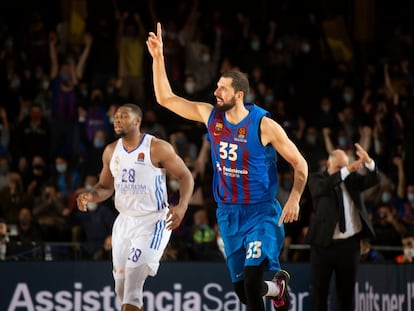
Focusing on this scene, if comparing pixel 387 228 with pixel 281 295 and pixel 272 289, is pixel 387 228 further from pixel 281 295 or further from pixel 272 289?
Answer: pixel 272 289

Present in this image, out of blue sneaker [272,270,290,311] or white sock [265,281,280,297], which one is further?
blue sneaker [272,270,290,311]

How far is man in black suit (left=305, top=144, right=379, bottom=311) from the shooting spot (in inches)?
476

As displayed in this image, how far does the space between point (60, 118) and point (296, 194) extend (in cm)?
985

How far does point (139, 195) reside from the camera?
10414 millimetres

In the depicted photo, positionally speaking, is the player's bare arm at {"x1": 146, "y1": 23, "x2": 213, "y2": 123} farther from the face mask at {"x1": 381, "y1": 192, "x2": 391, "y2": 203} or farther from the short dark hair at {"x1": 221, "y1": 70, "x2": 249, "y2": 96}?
the face mask at {"x1": 381, "y1": 192, "x2": 391, "y2": 203}

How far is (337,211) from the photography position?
40.0 ft

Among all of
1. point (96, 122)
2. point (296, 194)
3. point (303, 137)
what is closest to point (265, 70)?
point (303, 137)

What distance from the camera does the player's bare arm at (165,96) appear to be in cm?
988

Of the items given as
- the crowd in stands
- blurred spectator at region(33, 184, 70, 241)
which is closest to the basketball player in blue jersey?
the crowd in stands

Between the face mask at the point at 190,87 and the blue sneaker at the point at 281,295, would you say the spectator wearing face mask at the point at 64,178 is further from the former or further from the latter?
the blue sneaker at the point at 281,295

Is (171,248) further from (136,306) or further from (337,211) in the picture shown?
(136,306)

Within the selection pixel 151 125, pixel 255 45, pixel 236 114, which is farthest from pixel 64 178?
pixel 236 114

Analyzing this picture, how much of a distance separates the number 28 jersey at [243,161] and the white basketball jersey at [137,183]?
0.95 meters

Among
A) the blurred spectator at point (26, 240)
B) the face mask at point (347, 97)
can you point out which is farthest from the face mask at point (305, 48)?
the blurred spectator at point (26, 240)
